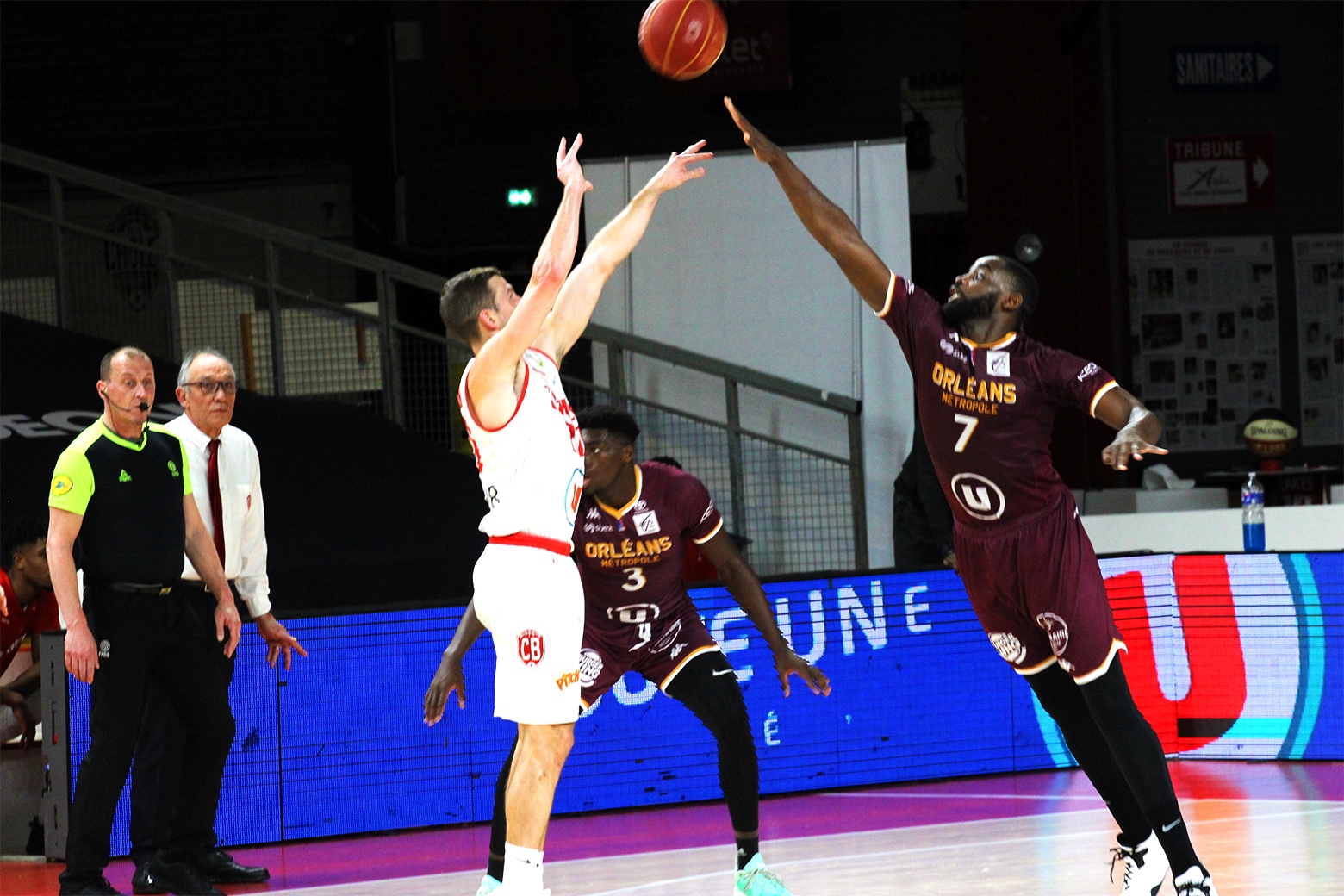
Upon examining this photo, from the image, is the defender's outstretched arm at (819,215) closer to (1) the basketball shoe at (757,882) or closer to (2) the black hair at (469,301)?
(2) the black hair at (469,301)

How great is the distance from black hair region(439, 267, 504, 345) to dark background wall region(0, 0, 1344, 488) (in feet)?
37.5

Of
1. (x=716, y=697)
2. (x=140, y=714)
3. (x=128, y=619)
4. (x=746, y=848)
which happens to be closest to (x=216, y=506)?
(x=128, y=619)

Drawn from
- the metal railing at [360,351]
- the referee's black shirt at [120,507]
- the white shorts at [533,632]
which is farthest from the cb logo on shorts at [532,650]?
the metal railing at [360,351]

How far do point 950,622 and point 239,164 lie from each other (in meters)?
11.8

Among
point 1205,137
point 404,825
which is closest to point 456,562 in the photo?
point 404,825

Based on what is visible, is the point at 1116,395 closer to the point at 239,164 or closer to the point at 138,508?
the point at 138,508

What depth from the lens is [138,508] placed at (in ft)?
20.7

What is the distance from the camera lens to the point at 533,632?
468 centimetres

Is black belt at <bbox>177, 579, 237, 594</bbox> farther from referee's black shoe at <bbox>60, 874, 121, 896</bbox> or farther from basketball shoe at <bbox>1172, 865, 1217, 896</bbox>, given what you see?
basketball shoe at <bbox>1172, 865, 1217, 896</bbox>

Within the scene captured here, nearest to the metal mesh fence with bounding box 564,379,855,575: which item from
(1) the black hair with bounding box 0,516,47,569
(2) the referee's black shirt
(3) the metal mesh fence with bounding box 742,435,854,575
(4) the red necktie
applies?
(3) the metal mesh fence with bounding box 742,435,854,575

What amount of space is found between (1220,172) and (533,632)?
14.6 m

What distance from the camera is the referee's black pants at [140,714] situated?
616 cm

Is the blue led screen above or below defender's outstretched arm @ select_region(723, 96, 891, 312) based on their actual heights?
below

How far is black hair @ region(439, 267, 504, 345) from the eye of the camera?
15.9 feet
